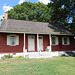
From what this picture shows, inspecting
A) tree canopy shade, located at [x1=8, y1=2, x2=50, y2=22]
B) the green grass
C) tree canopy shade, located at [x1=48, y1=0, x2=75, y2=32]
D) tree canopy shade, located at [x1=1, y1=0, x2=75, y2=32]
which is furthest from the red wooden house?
tree canopy shade, located at [x1=8, y1=2, x2=50, y2=22]

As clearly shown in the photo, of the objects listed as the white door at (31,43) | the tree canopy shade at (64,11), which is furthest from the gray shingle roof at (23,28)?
the tree canopy shade at (64,11)

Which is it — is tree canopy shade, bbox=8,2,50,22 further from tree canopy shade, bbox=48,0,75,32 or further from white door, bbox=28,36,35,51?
white door, bbox=28,36,35,51

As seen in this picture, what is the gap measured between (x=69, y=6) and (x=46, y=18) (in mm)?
12225

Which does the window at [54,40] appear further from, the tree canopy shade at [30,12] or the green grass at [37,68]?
the tree canopy shade at [30,12]

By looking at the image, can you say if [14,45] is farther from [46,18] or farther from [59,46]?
[46,18]

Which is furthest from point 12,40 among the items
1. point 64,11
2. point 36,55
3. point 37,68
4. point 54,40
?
point 64,11

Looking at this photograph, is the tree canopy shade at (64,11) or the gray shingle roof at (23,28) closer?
the gray shingle roof at (23,28)

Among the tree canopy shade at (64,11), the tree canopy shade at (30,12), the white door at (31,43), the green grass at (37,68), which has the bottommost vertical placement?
the green grass at (37,68)

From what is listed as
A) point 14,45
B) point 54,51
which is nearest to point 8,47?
point 14,45

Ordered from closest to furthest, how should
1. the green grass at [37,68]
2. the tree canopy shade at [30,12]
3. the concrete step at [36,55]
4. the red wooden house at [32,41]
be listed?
1. the green grass at [37,68]
2. the concrete step at [36,55]
3. the red wooden house at [32,41]
4. the tree canopy shade at [30,12]

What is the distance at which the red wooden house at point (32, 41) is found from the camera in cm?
1178

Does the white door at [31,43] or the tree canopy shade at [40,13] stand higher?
the tree canopy shade at [40,13]

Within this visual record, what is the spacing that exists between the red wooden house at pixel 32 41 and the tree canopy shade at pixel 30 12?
49.0 ft

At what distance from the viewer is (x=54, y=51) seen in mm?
13773
